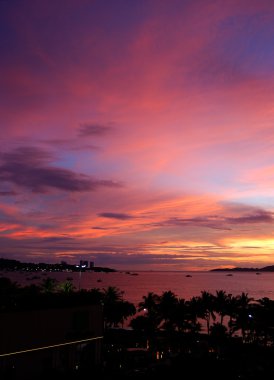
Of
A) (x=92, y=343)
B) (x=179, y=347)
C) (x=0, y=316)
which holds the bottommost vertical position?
(x=179, y=347)

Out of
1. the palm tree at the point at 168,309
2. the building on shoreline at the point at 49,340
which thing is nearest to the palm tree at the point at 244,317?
the palm tree at the point at 168,309

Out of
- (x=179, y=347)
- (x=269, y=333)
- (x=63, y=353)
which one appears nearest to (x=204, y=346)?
(x=179, y=347)

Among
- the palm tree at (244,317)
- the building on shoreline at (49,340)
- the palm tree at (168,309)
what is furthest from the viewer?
the palm tree at (168,309)

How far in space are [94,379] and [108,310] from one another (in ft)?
121

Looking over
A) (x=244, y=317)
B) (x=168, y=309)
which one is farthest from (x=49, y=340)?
(x=244, y=317)

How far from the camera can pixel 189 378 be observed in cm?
2698

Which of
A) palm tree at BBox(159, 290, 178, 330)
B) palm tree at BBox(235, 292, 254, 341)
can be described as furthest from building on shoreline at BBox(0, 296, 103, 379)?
palm tree at BBox(235, 292, 254, 341)

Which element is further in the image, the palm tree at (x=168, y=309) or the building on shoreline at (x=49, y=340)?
the palm tree at (x=168, y=309)

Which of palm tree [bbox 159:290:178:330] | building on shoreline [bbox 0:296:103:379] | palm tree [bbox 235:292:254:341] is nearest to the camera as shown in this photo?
building on shoreline [bbox 0:296:103:379]

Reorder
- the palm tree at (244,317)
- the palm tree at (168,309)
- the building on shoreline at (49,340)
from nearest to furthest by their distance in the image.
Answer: the building on shoreline at (49,340) → the palm tree at (244,317) → the palm tree at (168,309)

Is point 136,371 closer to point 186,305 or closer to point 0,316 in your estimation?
point 0,316

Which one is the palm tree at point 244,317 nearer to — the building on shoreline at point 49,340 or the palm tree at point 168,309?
the palm tree at point 168,309

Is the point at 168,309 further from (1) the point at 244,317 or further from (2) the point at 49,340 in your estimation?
(2) the point at 49,340

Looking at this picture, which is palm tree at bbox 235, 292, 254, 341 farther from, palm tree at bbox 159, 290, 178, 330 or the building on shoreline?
the building on shoreline
